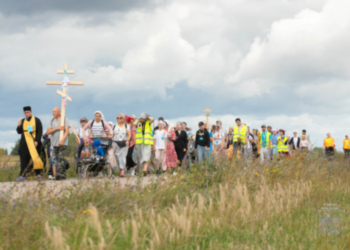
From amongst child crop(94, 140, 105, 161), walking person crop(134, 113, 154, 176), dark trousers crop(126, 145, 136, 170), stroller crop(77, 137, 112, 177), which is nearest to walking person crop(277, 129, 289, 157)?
dark trousers crop(126, 145, 136, 170)

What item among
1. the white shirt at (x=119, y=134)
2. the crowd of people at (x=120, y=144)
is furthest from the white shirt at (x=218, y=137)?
the white shirt at (x=119, y=134)

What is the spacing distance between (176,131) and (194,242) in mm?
11283

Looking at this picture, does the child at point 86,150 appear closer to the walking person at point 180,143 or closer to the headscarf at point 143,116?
the headscarf at point 143,116

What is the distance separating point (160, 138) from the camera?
45.9 ft

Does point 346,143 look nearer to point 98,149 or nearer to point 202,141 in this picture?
point 202,141

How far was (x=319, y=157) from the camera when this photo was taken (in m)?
13.9

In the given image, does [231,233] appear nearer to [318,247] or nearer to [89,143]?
[318,247]

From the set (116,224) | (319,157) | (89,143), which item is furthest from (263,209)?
(319,157)

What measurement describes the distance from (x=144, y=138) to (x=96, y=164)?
1.82m

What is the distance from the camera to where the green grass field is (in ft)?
13.6

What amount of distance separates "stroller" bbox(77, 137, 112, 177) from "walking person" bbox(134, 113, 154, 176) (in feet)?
3.45

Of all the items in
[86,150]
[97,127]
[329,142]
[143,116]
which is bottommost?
[86,150]

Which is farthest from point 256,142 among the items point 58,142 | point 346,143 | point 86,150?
point 58,142

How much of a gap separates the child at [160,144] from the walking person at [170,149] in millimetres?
299
